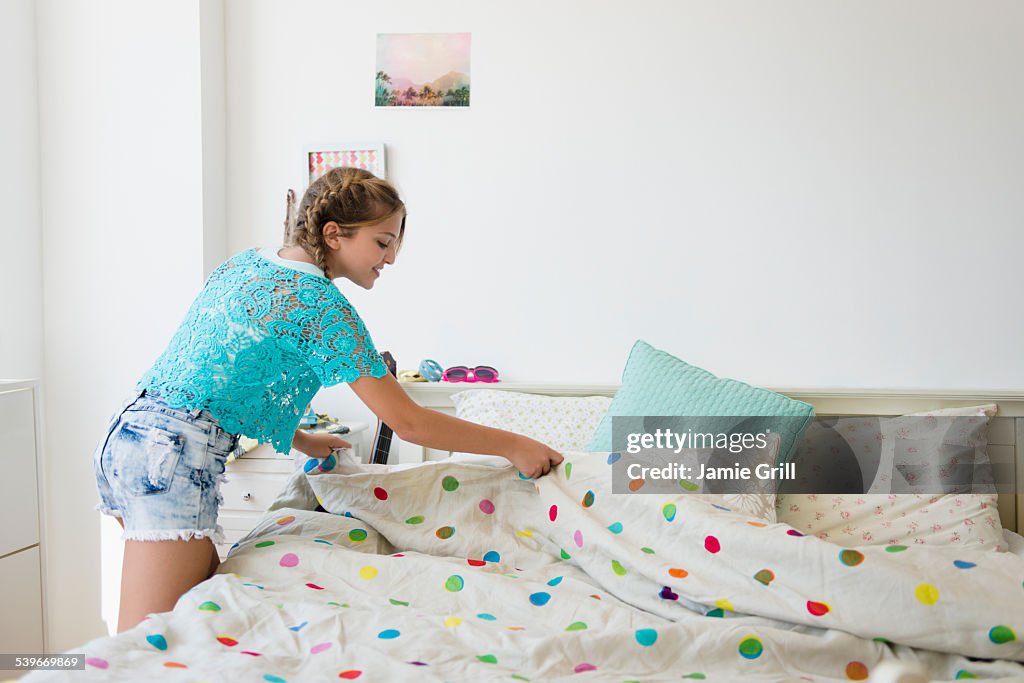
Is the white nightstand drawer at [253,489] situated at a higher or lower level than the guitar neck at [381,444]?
lower

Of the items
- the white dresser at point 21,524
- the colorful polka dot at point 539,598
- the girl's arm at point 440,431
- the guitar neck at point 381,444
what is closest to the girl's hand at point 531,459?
the girl's arm at point 440,431

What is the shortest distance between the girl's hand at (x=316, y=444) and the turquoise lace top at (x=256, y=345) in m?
0.18

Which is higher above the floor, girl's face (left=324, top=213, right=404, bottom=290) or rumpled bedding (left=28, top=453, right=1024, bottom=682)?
girl's face (left=324, top=213, right=404, bottom=290)

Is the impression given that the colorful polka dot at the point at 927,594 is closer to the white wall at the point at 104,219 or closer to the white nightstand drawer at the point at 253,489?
the white nightstand drawer at the point at 253,489

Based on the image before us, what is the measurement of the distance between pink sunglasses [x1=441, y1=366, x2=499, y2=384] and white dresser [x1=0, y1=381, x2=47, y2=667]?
3.62ft

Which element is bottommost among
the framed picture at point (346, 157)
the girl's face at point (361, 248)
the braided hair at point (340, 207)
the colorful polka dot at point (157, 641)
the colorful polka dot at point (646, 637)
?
the colorful polka dot at point (157, 641)

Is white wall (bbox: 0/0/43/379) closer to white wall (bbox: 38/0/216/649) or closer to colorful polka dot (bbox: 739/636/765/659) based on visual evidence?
white wall (bbox: 38/0/216/649)

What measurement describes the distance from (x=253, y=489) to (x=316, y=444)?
737 millimetres

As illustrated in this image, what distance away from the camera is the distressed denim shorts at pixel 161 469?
1.37 m

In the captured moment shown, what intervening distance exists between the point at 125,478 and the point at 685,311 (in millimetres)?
1664

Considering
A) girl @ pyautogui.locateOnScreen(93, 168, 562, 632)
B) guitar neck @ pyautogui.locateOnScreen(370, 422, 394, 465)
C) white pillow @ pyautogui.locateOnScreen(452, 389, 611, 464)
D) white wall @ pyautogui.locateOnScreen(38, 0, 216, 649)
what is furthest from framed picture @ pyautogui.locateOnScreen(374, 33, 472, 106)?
girl @ pyautogui.locateOnScreen(93, 168, 562, 632)

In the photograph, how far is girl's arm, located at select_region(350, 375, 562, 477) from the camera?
1414 millimetres

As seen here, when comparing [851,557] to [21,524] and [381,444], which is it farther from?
[21,524]

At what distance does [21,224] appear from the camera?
2.59 metres
